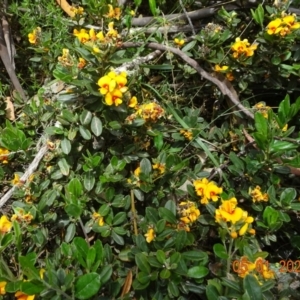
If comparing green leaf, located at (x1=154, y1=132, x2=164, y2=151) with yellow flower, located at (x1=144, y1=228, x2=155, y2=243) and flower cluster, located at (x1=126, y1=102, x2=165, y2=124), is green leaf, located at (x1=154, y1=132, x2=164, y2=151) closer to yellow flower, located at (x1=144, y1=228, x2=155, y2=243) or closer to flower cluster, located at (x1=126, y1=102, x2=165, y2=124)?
flower cluster, located at (x1=126, y1=102, x2=165, y2=124)

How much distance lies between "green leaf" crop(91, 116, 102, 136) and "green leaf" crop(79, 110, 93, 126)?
2 cm

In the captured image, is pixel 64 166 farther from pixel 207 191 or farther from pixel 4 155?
pixel 207 191

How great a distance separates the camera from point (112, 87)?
1584 millimetres

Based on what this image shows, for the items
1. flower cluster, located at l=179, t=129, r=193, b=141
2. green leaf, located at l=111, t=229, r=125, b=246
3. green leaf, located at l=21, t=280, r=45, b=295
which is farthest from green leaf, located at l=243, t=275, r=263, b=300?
flower cluster, located at l=179, t=129, r=193, b=141

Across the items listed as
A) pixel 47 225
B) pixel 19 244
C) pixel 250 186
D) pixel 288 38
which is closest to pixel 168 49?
pixel 288 38

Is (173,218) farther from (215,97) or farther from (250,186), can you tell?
(215,97)

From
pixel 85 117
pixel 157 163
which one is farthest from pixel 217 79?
pixel 85 117

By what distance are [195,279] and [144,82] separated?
1.01m

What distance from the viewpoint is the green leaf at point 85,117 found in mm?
1685

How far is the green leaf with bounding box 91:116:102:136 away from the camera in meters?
1.68

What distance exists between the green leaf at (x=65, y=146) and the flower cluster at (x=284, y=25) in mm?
942

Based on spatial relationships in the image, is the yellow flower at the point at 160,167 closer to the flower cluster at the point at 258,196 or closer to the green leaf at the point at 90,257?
the flower cluster at the point at 258,196

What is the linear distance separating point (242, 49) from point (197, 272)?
3.14 feet

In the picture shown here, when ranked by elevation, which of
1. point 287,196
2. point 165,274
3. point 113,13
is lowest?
point 287,196
